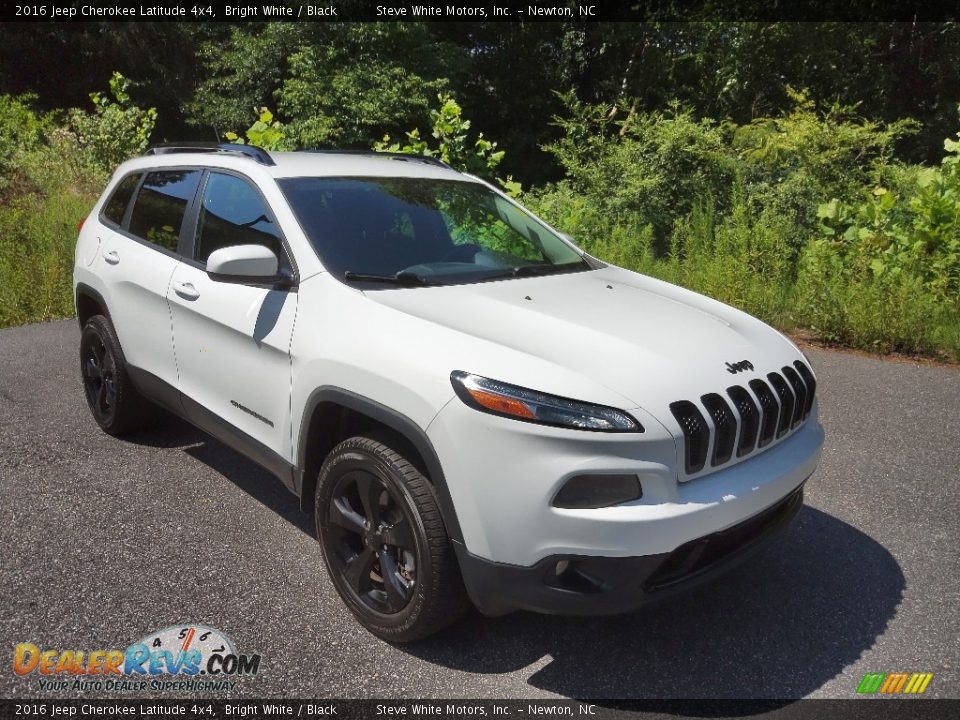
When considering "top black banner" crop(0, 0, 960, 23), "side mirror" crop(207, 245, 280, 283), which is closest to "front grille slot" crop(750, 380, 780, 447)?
"side mirror" crop(207, 245, 280, 283)

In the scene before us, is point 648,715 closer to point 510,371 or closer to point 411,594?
point 411,594

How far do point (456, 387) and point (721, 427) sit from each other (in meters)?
0.88

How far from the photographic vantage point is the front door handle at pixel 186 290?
371 cm

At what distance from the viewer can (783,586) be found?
10.8 ft

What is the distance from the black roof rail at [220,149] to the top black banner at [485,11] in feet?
55.9

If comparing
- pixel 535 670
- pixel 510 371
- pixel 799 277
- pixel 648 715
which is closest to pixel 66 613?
pixel 535 670

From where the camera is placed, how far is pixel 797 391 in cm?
296

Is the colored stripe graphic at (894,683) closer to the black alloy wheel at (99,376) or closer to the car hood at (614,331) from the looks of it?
the car hood at (614,331)

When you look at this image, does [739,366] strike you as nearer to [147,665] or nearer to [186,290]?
[147,665]

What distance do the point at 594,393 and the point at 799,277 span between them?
6149 millimetres

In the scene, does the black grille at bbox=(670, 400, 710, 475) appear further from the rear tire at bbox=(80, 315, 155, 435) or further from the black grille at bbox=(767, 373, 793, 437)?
the rear tire at bbox=(80, 315, 155, 435)

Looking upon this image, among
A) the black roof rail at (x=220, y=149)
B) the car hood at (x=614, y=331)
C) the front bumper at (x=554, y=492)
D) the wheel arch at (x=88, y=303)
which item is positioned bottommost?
the wheel arch at (x=88, y=303)

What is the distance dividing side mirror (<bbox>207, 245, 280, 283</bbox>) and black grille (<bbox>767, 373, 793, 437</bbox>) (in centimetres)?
198

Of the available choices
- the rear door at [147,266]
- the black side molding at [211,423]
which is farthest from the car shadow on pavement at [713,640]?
the rear door at [147,266]
